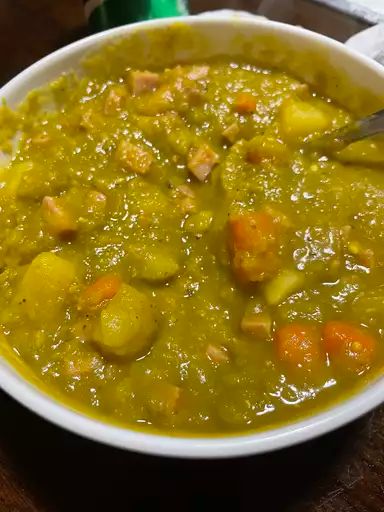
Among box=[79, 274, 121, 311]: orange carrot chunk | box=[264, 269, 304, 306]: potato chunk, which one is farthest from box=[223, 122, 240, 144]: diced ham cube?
box=[79, 274, 121, 311]: orange carrot chunk

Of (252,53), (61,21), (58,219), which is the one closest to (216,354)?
(58,219)

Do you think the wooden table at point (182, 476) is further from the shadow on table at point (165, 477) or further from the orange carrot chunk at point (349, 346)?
the orange carrot chunk at point (349, 346)

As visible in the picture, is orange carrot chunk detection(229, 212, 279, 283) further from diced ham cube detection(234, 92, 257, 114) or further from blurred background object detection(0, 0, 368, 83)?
blurred background object detection(0, 0, 368, 83)

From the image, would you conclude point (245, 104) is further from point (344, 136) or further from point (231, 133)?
point (344, 136)

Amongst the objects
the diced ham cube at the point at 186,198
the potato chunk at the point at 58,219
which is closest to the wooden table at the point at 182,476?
the potato chunk at the point at 58,219

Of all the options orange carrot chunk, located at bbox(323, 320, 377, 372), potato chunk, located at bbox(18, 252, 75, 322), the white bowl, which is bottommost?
potato chunk, located at bbox(18, 252, 75, 322)

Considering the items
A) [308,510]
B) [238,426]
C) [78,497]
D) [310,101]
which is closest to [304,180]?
[310,101]
